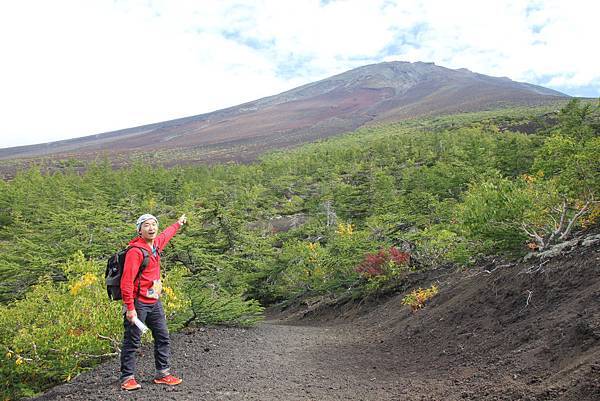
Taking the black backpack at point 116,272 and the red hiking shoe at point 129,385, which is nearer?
the black backpack at point 116,272

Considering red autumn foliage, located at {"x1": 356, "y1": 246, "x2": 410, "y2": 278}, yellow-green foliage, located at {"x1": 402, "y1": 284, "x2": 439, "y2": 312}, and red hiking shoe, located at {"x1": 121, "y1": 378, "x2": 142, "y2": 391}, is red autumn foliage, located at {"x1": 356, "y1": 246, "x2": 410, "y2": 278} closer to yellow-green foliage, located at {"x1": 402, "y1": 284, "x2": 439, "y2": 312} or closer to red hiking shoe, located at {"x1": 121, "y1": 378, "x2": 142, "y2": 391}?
yellow-green foliage, located at {"x1": 402, "y1": 284, "x2": 439, "y2": 312}

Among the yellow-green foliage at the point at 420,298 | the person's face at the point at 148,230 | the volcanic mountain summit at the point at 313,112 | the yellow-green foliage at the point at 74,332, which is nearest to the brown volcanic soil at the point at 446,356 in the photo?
the yellow-green foliage at the point at 74,332

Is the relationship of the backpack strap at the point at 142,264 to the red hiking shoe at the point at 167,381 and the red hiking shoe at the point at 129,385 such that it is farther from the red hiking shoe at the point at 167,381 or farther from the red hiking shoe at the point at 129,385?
the red hiking shoe at the point at 167,381

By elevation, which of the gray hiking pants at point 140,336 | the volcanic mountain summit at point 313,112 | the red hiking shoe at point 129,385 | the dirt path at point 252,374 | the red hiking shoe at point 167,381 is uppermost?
the volcanic mountain summit at point 313,112

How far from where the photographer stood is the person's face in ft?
14.7

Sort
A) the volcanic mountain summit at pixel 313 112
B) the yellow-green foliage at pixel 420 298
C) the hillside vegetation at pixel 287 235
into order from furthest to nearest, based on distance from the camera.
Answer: the volcanic mountain summit at pixel 313 112 < the yellow-green foliage at pixel 420 298 < the hillside vegetation at pixel 287 235

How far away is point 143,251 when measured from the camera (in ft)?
14.5

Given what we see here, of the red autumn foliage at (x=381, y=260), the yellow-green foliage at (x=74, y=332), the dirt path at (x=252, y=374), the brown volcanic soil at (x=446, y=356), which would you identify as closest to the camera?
the brown volcanic soil at (x=446, y=356)

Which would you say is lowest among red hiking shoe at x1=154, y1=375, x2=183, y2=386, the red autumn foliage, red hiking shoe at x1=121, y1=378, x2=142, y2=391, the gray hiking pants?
the red autumn foliage

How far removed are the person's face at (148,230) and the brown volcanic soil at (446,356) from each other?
5.30 ft

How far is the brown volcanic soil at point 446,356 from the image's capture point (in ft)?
12.8

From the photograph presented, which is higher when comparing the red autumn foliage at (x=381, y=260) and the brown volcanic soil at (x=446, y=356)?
the brown volcanic soil at (x=446, y=356)

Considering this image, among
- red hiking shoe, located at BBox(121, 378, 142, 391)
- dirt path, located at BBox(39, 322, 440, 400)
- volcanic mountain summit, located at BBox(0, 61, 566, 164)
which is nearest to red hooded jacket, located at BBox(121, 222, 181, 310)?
red hiking shoe, located at BBox(121, 378, 142, 391)

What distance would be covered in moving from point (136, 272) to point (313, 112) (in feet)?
414
